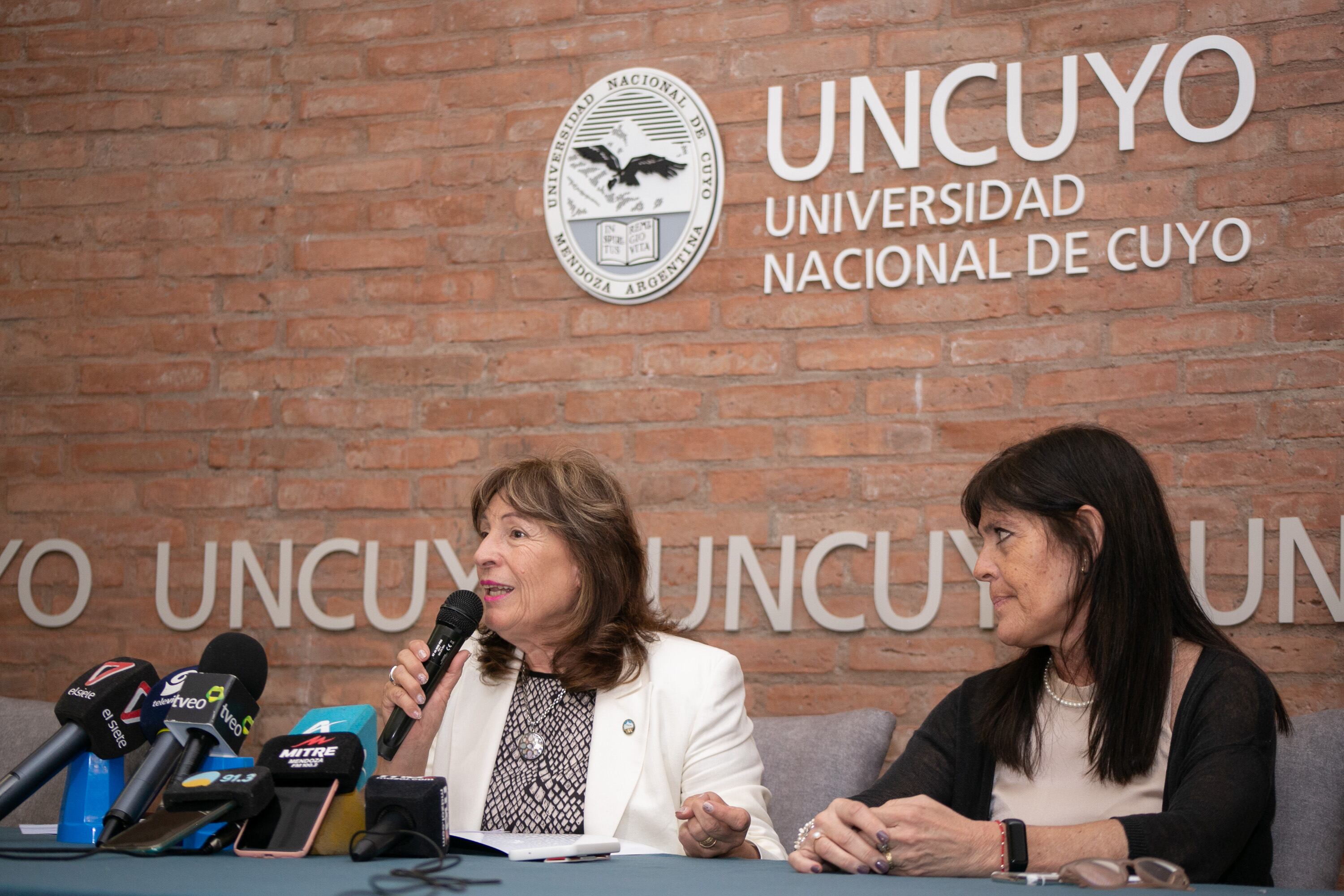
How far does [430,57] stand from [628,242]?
725 mm

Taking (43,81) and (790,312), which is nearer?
(790,312)

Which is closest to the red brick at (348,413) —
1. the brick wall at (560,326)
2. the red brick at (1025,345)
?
the brick wall at (560,326)

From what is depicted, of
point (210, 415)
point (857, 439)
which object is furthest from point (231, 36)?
point (857, 439)

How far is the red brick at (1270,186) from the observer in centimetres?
253

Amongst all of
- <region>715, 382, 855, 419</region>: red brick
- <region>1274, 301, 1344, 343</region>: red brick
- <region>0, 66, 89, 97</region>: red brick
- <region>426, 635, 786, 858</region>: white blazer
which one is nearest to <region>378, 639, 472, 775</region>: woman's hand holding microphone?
<region>426, 635, 786, 858</region>: white blazer

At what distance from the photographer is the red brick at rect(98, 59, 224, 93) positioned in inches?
128

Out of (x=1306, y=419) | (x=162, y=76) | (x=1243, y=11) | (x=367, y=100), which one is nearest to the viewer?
(x=1306, y=419)

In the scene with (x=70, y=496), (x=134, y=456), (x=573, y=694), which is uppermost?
(x=134, y=456)

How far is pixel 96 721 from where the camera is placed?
1608 millimetres

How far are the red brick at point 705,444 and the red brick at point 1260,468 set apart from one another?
2.91 feet

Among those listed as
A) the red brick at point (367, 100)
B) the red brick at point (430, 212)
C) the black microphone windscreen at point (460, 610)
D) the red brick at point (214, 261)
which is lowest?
the black microphone windscreen at point (460, 610)

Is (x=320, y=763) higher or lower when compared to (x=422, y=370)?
lower

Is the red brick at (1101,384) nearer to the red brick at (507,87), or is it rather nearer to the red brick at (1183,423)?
the red brick at (1183,423)

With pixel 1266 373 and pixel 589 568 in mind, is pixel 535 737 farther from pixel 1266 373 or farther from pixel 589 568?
pixel 1266 373
